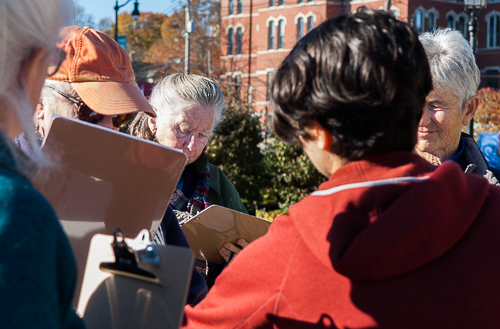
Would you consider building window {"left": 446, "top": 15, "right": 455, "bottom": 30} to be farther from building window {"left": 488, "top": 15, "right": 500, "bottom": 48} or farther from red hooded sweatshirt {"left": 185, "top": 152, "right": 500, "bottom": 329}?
red hooded sweatshirt {"left": 185, "top": 152, "right": 500, "bottom": 329}

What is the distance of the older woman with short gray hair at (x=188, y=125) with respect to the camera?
3030 mm

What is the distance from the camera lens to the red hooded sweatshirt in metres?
1.17

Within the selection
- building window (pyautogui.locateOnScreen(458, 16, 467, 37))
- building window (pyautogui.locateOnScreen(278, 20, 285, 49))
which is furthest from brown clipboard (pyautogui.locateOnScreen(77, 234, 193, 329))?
building window (pyautogui.locateOnScreen(458, 16, 467, 37))

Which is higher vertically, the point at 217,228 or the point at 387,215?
the point at 387,215

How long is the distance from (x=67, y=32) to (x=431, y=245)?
3.04ft

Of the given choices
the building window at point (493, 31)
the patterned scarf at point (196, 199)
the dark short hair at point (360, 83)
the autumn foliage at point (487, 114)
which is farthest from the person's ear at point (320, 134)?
the building window at point (493, 31)

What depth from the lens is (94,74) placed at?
1.98 meters

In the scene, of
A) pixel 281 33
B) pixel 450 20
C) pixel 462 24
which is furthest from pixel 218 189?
pixel 462 24

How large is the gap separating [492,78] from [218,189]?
1656 inches

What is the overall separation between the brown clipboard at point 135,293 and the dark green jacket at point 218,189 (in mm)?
1844

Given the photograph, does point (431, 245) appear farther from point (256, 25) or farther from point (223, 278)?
point (256, 25)

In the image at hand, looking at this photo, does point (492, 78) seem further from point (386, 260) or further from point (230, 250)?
point (386, 260)

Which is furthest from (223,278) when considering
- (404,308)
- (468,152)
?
(468,152)

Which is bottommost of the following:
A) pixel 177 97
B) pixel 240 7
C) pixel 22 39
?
pixel 240 7
